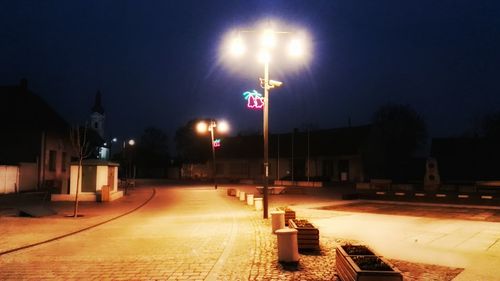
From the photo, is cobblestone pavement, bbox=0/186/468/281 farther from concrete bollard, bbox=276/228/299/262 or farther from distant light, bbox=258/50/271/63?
distant light, bbox=258/50/271/63

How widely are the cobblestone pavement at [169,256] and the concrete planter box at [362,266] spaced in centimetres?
62

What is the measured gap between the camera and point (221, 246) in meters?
11.3

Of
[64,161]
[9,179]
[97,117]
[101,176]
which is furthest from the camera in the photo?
[97,117]

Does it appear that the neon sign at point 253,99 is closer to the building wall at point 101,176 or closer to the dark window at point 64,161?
the building wall at point 101,176

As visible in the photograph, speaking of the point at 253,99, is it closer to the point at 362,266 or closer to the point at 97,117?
the point at 362,266

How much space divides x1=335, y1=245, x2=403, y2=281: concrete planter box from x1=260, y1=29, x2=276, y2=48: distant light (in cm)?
954

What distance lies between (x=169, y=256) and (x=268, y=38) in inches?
351

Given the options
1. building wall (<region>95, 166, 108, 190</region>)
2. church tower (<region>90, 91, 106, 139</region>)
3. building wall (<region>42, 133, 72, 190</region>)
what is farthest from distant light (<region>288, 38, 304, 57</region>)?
church tower (<region>90, 91, 106, 139</region>)

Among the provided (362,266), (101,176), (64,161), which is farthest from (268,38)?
(64,161)

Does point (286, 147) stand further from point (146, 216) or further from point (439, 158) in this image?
point (146, 216)

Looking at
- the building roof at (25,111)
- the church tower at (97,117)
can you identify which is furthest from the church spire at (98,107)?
the building roof at (25,111)

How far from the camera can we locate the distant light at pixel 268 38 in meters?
16.0

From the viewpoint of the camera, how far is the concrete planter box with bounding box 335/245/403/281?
6254mm

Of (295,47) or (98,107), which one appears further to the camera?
(98,107)
